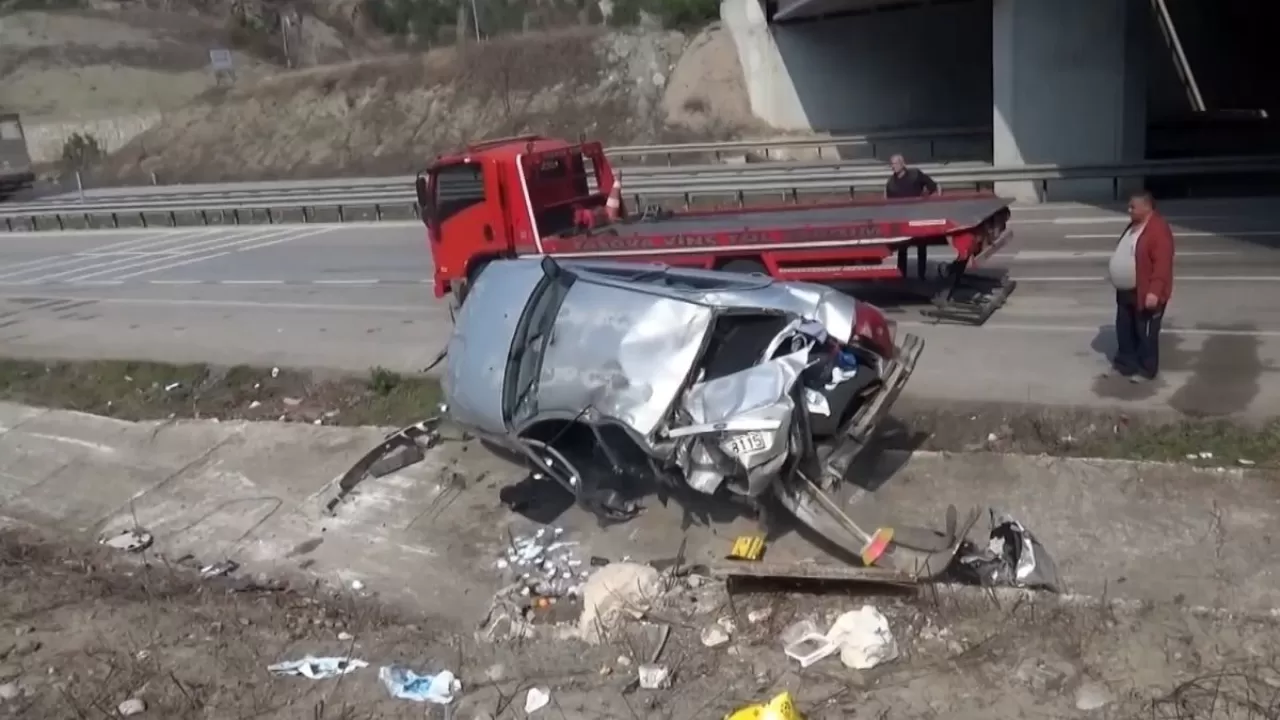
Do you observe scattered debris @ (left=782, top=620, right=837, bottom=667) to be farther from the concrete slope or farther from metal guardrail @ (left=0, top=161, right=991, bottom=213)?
metal guardrail @ (left=0, top=161, right=991, bottom=213)

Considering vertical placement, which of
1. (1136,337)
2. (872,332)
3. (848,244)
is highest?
(872,332)

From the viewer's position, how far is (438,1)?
66.6 metres

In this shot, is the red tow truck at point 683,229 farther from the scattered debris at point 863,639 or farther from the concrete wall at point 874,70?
the concrete wall at point 874,70

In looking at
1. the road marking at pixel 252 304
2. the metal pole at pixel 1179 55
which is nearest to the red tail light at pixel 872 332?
the road marking at pixel 252 304

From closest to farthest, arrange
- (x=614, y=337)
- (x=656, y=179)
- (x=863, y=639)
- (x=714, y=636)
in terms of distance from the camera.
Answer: (x=863, y=639)
(x=714, y=636)
(x=614, y=337)
(x=656, y=179)

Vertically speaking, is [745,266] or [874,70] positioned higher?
[745,266]

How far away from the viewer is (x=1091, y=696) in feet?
17.9

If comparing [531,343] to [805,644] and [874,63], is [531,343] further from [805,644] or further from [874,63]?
[874,63]

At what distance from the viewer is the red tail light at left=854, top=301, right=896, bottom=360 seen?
315 inches

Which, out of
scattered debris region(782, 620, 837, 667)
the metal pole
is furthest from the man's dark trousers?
the metal pole

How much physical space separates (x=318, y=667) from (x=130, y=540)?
12.4ft

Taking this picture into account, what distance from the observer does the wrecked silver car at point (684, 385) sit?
7.29 metres

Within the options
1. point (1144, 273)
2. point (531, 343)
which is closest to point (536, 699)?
point (531, 343)

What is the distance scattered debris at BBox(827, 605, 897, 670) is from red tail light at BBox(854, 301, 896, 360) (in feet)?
7.33
